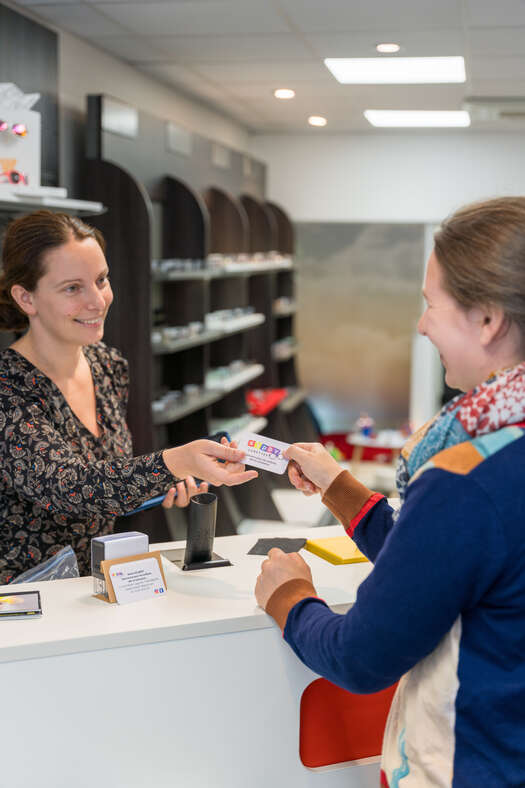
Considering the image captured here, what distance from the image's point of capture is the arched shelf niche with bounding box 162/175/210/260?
5156mm

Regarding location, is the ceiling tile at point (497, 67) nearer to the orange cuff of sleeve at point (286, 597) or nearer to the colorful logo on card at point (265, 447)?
the colorful logo on card at point (265, 447)

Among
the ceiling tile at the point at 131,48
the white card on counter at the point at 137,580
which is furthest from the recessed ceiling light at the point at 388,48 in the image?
the white card on counter at the point at 137,580

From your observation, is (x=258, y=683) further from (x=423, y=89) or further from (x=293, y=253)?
(x=293, y=253)

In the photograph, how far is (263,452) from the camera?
192 centimetres

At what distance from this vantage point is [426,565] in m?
1.14

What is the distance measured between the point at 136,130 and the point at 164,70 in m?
0.80

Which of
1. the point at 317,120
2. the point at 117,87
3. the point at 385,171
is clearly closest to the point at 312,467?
the point at 117,87

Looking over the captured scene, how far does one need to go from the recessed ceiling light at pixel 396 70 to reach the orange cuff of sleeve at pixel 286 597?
151 inches

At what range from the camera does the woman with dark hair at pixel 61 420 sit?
2.11 meters

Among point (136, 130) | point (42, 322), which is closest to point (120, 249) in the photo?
point (136, 130)

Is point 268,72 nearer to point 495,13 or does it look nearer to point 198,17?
point 198,17

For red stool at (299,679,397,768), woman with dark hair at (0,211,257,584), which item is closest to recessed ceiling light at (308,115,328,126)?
woman with dark hair at (0,211,257,584)

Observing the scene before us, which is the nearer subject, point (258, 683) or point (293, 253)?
point (258, 683)

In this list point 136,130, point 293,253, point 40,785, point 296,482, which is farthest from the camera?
point 293,253
